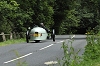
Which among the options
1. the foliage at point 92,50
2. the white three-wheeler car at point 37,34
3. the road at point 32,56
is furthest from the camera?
→ the white three-wheeler car at point 37,34

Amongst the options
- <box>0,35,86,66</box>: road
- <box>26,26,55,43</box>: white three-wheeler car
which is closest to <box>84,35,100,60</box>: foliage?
<box>0,35,86,66</box>: road

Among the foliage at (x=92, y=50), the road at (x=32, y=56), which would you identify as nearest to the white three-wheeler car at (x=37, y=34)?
the road at (x=32, y=56)

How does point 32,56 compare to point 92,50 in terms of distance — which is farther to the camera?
point 32,56

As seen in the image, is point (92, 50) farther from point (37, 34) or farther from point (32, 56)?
point (37, 34)

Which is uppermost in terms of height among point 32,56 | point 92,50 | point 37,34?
point 37,34

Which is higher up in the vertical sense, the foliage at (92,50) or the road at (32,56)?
the foliage at (92,50)

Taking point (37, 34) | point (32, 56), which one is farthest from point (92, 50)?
point (37, 34)

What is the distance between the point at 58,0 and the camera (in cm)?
5969

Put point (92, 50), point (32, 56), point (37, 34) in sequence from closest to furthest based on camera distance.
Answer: point (92, 50) < point (32, 56) < point (37, 34)

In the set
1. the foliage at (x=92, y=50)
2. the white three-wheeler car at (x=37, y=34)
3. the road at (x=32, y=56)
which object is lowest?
the road at (x=32, y=56)

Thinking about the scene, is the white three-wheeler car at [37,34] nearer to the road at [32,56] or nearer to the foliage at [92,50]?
the road at [32,56]

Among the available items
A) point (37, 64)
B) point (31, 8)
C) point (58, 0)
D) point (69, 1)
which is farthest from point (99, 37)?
point (58, 0)

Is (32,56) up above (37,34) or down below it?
below

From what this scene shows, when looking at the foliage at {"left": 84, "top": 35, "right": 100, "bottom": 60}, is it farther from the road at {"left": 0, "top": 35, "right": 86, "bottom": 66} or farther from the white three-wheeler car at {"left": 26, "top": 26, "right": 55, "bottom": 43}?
the white three-wheeler car at {"left": 26, "top": 26, "right": 55, "bottom": 43}
